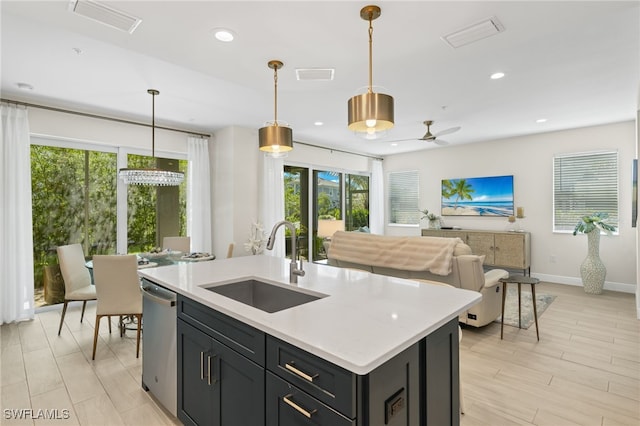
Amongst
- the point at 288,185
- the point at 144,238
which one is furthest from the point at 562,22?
the point at 144,238

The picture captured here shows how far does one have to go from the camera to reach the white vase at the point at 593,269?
4895mm

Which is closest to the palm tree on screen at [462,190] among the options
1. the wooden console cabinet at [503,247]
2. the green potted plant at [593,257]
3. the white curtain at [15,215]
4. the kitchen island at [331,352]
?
the wooden console cabinet at [503,247]

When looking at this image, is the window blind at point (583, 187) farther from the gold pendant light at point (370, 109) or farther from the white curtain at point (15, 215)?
the white curtain at point (15, 215)

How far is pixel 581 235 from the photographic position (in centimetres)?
546

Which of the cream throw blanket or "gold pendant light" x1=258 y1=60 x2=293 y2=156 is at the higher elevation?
"gold pendant light" x1=258 y1=60 x2=293 y2=156

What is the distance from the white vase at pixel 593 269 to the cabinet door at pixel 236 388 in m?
5.62

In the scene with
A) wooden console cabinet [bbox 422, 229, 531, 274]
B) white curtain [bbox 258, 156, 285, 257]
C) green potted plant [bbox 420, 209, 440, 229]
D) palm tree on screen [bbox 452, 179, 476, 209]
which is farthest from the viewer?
green potted plant [bbox 420, 209, 440, 229]

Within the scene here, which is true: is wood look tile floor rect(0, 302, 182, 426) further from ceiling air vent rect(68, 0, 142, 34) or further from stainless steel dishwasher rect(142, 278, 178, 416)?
ceiling air vent rect(68, 0, 142, 34)

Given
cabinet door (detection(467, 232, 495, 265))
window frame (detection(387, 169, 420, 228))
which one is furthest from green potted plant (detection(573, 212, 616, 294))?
window frame (detection(387, 169, 420, 228))

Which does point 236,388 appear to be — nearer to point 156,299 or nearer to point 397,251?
point 156,299

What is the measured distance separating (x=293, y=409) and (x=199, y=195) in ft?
15.1

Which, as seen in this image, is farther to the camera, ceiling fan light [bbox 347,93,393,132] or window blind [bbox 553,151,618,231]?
window blind [bbox 553,151,618,231]

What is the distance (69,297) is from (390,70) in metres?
3.94

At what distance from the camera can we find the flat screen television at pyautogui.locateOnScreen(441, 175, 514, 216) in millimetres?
6246
